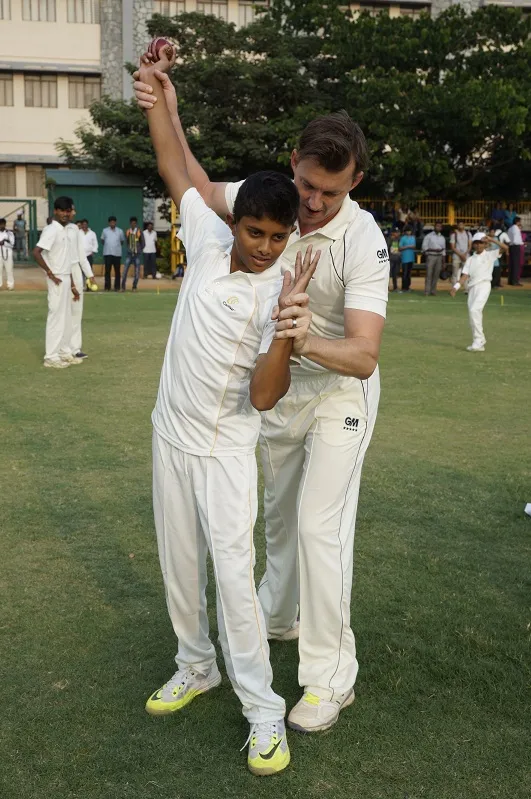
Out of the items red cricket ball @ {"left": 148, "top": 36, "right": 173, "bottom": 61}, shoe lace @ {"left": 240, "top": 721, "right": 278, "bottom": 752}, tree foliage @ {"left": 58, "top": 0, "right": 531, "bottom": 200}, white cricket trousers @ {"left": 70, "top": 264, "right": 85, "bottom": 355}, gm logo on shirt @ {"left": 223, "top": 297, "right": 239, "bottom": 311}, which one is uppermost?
tree foliage @ {"left": 58, "top": 0, "right": 531, "bottom": 200}

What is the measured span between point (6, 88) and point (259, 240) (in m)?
41.8

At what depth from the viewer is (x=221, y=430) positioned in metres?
3.54

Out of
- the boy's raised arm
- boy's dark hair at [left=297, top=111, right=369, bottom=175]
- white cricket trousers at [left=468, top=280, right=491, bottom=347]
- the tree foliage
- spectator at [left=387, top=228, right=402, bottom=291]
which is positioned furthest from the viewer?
the tree foliage

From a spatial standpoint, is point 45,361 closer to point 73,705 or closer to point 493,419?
point 493,419

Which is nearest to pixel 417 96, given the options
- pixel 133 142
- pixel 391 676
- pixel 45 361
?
pixel 133 142

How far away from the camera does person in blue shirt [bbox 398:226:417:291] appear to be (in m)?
28.3

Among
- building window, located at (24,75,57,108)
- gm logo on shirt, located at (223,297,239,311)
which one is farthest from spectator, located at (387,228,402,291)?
gm logo on shirt, located at (223,297,239,311)

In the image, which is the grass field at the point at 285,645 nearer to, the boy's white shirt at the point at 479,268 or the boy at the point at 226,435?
the boy at the point at 226,435

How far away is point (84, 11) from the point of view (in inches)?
1625

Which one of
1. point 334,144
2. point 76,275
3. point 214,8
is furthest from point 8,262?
point 334,144

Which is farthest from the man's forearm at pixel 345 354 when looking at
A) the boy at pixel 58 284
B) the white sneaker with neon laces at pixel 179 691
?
the boy at pixel 58 284

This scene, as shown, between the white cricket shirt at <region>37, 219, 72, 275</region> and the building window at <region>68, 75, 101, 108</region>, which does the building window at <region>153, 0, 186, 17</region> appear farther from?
the white cricket shirt at <region>37, 219, 72, 275</region>

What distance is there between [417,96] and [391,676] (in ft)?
94.3

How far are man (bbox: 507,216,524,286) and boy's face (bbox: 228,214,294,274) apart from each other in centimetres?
2753
